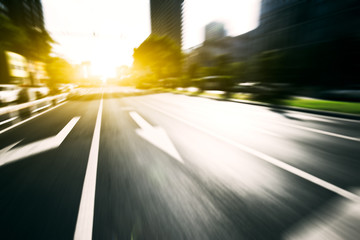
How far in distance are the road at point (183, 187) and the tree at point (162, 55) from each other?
44271 mm

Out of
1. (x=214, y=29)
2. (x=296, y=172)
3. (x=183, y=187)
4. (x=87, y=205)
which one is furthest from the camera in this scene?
(x=214, y=29)

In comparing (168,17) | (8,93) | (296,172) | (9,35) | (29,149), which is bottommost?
(29,149)

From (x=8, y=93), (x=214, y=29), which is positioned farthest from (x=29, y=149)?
(x=214, y=29)

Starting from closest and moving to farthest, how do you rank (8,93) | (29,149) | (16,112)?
(29,149) → (16,112) → (8,93)

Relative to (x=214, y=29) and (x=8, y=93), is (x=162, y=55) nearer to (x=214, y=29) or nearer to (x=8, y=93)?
(x=8, y=93)

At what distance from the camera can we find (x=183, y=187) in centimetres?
238

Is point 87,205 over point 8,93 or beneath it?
beneath

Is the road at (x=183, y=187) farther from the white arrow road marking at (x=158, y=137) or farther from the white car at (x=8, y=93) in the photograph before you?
the white car at (x=8, y=93)

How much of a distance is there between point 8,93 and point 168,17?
105m

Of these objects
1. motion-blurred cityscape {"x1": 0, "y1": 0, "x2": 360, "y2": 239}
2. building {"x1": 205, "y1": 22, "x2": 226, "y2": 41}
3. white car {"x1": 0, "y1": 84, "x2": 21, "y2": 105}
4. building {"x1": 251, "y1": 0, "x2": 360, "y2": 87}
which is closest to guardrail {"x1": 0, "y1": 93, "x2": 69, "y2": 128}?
white car {"x1": 0, "y1": 84, "x2": 21, "y2": 105}

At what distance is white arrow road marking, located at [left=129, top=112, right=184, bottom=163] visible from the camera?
143 inches

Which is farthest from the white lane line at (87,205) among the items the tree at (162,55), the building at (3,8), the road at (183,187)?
the building at (3,8)

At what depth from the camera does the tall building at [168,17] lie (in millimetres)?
90688

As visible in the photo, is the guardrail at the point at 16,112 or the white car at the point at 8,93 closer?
the guardrail at the point at 16,112
